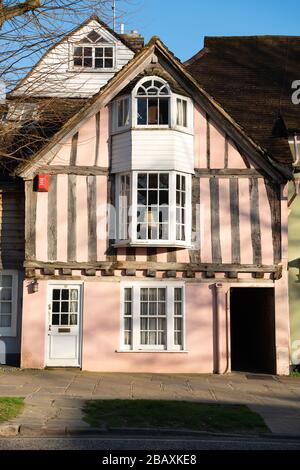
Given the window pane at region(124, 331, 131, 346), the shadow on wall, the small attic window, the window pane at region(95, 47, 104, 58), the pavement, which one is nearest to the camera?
the pavement

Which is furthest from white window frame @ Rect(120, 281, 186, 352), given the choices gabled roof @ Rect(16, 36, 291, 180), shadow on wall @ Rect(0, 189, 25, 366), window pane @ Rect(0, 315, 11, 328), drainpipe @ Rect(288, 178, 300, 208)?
gabled roof @ Rect(16, 36, 291, 180)

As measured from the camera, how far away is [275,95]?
1942 cm

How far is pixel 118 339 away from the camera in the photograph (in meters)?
15.3

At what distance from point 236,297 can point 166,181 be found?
5.66 metres

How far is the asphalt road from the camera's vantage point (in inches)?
310

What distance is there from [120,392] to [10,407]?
3030 millimetres

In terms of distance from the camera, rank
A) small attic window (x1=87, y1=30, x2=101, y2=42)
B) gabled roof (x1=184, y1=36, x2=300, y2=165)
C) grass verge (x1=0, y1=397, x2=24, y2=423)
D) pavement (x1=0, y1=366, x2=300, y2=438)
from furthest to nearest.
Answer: small attic window (x1=87, y1=30, x2=101, y2=42), gabled roof (x1=184, y1=36, x2=300, y2=165), grass verge (x1=0, y1=397, x2=24, y2=423), pavement (x1=0, y1=366, x2=300, y2=438)

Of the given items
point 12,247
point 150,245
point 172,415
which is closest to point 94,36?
point 12,247

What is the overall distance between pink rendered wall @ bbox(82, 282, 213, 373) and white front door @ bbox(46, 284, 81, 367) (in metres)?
0.26

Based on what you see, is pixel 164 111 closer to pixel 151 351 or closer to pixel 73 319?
pixel 73 319

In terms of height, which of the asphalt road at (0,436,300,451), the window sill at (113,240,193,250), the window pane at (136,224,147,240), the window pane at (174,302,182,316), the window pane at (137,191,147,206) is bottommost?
the asphalt road at (0,436,300,451)

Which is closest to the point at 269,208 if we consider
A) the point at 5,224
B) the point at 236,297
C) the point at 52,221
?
the point at 236,297

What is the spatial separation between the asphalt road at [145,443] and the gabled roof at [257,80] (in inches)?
367

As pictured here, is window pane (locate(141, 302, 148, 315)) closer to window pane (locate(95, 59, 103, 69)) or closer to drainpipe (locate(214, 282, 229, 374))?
drainpipe (locate(214, 282, 229, 374))
